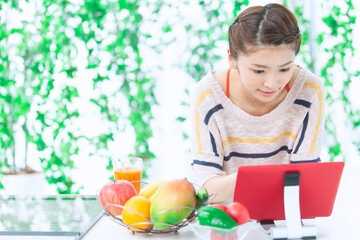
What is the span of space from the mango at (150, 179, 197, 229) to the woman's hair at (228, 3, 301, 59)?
22.5 inches

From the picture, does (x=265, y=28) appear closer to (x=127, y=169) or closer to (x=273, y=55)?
(x=273, y=55)

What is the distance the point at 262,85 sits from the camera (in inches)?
Result: 58.7

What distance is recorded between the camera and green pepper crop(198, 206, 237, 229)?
0.99 meters

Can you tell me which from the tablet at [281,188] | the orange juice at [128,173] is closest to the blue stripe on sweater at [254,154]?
the orange juice at [128,173]

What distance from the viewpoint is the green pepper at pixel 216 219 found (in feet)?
3.24

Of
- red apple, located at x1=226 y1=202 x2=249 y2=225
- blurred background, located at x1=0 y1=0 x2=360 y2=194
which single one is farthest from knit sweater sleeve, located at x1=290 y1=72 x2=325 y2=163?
blurred background, located at x1=0 y1=0 x2=360 y2=194

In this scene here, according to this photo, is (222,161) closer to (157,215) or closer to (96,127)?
(157,215)

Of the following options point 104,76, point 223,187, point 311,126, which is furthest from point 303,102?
point 104,76

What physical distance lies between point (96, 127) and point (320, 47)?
1.66 meters

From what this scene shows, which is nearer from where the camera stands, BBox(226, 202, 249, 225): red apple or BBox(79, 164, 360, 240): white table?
BBox(226, 202, 249, 225): red apple

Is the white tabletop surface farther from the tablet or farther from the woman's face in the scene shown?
the woman's face

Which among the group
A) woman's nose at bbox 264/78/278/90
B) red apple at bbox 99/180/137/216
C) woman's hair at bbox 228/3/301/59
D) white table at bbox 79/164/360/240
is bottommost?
white table at bbox 79/164/360/240

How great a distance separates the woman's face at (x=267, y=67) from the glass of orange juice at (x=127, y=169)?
0.47 metres

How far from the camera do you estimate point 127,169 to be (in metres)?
1.51
